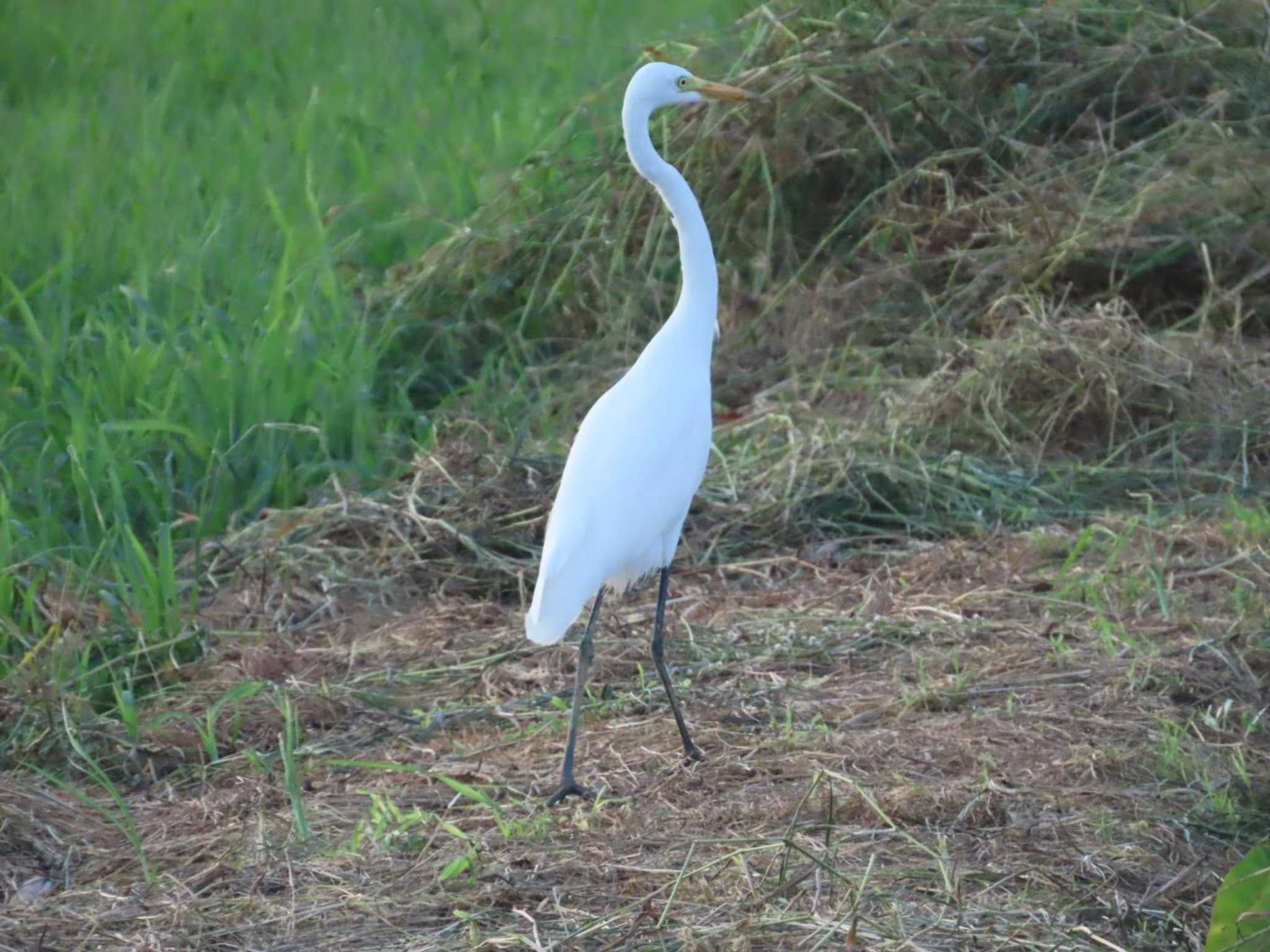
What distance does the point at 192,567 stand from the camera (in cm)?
437

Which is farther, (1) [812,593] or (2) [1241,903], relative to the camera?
(1) [812,593]

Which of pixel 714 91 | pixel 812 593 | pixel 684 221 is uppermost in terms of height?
pixel 714 91

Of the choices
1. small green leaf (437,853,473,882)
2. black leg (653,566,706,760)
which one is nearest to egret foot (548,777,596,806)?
black leg (653,566,706,760)

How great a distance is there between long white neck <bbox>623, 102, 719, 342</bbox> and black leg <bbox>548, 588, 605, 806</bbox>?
2.25ft

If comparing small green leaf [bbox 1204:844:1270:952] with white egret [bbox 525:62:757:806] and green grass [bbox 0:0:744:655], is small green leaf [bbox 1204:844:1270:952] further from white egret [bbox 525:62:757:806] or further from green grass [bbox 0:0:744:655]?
green grass [bbox 0:0:744:655]

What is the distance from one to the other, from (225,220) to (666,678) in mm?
3851

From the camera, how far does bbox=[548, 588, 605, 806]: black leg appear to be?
3027mm

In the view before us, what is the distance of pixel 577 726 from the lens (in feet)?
10.2

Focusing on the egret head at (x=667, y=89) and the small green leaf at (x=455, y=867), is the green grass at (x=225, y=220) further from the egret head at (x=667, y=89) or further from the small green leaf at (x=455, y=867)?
the egret head at (x=667, y=89)

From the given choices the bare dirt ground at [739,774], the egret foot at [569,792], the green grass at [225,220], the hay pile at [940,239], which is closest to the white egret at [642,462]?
the egret foot at [569,792]

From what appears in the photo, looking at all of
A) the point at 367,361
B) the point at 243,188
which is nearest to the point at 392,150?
the point at 243,188

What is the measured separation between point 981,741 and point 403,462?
2381 mm

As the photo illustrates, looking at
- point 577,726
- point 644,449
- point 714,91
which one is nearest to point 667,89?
point 714,91

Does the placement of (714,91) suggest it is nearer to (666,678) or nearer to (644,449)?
(644,449)
